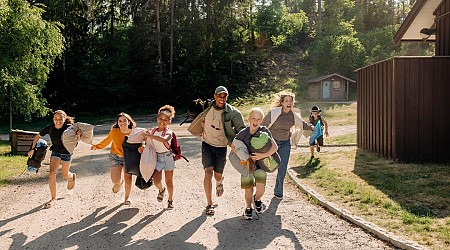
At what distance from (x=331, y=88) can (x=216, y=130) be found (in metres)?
35.7

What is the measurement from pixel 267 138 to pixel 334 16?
5497 cm

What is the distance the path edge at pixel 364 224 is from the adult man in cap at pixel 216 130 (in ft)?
6.19

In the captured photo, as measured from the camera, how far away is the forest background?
4609cm

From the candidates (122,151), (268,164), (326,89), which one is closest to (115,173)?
(122,151)

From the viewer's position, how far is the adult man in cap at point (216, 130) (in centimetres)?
701

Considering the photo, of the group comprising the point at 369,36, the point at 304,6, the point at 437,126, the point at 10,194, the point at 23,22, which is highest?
the point at 304,6

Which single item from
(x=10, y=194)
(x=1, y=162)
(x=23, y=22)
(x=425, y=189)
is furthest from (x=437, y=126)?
(x=23, y=22)

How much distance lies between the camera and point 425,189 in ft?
28.0

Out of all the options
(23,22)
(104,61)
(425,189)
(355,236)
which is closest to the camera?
(355,236)

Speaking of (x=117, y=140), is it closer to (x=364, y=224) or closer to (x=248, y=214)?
(x=248, y=214)

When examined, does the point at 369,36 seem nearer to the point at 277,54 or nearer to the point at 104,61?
the point at 277,54

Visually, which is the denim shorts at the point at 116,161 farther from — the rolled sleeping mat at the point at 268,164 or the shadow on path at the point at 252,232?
the rolled sleeping mat at the point at 268,164

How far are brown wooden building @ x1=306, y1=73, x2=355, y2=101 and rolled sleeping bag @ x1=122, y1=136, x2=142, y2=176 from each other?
3494cm

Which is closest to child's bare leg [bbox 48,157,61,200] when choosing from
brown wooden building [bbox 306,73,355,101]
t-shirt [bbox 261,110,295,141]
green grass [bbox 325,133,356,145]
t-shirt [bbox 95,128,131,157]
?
t-shirt [bbox 95,128,131,157]
